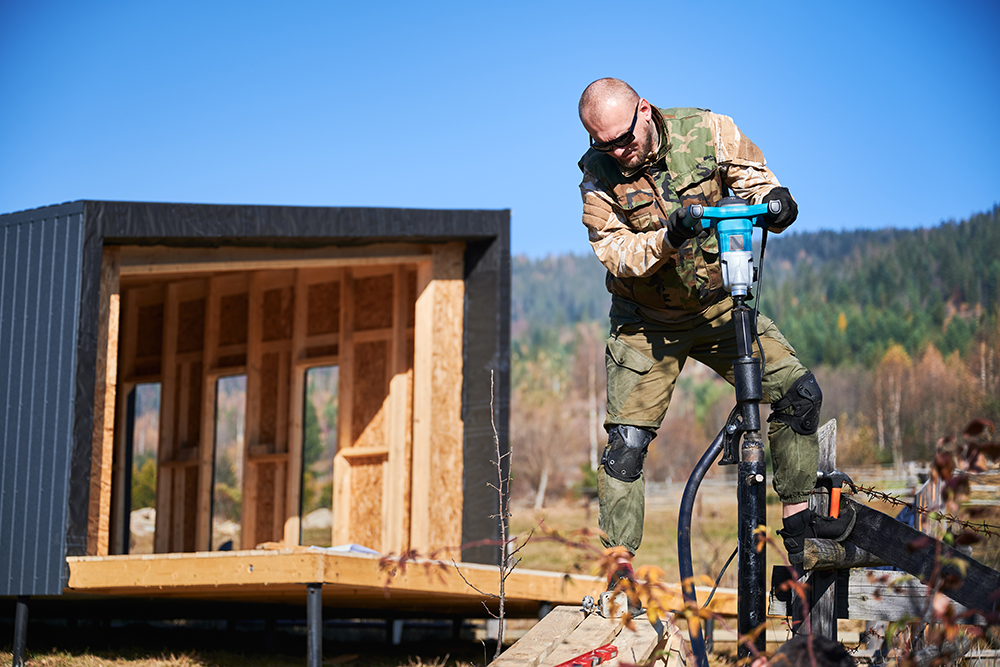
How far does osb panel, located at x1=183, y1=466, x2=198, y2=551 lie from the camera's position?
12.2 meters

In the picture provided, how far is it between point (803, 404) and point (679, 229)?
3.26 feet

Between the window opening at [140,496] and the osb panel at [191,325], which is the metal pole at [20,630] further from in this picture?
the osb panel at [191,325]

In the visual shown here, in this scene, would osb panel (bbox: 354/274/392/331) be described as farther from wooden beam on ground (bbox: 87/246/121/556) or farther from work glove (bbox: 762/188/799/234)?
work glove (bbox: 762/188/799/234)

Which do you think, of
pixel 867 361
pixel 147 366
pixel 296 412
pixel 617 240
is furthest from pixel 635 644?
pixel 867 361

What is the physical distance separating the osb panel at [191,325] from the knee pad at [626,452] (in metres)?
9.67

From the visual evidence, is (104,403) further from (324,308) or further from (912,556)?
(912,556)

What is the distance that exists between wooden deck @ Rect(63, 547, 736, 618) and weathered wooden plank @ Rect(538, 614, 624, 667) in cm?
214

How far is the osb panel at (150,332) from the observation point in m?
12.9

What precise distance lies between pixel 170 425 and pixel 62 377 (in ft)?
17.8

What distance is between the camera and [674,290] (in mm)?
3584

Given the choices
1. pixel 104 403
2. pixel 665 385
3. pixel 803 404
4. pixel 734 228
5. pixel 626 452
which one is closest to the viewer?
pixel 734 228

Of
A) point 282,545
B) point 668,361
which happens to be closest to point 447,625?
point 282,545

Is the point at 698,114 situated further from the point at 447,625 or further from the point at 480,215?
the point at 447,625

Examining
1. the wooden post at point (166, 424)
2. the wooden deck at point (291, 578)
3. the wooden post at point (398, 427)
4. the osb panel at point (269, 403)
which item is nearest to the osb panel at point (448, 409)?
the wooden post at point (398, 427)
